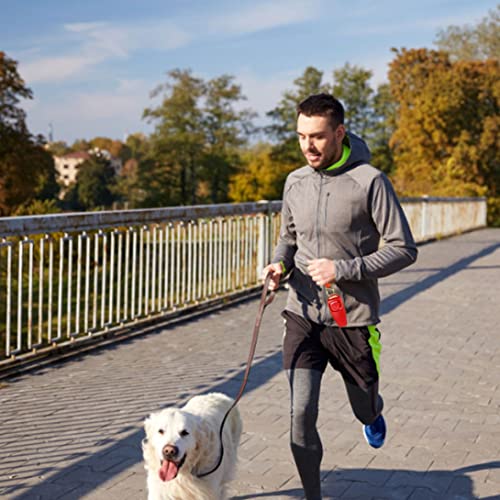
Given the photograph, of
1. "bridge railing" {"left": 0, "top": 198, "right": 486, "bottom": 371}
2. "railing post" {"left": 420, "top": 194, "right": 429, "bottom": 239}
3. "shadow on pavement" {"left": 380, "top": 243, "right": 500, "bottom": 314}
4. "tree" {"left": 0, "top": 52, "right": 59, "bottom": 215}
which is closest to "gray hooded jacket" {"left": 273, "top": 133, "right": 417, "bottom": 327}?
"bridge railing" {"left": 0, "top": 198, "right": 486, "bottom": 371}

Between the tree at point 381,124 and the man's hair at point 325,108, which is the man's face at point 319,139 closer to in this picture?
the man's hair at point 325,108

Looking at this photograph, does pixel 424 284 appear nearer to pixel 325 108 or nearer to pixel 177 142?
pixel 325 108

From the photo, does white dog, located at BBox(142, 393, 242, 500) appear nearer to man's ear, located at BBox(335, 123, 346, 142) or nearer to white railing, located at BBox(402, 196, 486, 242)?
man's ear, located at BBox(335, 123, 346, 142)

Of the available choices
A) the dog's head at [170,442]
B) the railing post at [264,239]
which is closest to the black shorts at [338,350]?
the dog's head at [170,442]

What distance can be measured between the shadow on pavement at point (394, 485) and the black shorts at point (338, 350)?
0.81m

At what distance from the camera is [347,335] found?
12.3 feet

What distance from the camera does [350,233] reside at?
12.2ft

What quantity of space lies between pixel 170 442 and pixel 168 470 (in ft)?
0.42

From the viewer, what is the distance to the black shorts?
3.75 metres

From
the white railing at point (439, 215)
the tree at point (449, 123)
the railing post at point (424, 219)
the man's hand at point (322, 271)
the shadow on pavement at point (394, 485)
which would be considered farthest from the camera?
the tree at point (449, 123)

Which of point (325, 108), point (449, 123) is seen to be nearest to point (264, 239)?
point (325, 108)

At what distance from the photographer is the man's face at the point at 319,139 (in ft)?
11.9

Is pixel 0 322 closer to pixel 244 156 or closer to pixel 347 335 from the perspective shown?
pixel 347 335

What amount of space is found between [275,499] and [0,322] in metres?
7.23
